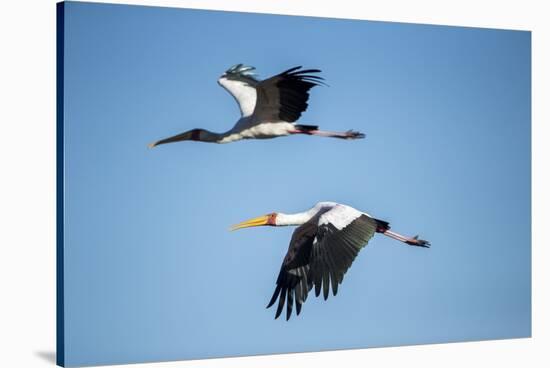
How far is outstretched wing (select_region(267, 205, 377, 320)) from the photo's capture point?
828cm

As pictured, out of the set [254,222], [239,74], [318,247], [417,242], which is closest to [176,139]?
[239,74]

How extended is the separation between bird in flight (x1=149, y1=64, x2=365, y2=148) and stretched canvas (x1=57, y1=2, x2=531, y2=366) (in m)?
0.01

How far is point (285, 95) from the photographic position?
8273 mm

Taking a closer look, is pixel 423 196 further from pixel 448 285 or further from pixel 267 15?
pixel 267 15

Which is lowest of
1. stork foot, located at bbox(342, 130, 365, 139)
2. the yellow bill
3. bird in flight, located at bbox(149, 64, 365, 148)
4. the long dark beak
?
the yellow bill

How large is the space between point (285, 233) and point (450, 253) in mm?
1364

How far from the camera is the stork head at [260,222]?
320 inches

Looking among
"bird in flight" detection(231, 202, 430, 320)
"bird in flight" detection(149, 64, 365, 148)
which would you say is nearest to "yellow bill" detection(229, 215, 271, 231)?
"bird in flight" detection(231, 202, 430, 320)

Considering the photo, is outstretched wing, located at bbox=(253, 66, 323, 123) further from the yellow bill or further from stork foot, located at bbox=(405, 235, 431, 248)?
stork foot, located at bbox=(405, 235, 431, 248)

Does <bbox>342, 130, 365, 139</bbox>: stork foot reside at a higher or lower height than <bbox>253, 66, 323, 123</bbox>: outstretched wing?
lower

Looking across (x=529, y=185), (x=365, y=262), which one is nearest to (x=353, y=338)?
(x=365, y=262)

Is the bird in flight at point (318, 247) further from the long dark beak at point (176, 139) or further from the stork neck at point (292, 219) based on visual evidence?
the long dark beak at point (176, 139)

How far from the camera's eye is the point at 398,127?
28.4 ft

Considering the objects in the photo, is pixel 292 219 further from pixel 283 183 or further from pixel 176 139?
pixel 176 139
